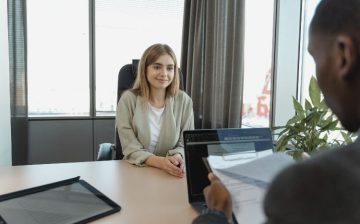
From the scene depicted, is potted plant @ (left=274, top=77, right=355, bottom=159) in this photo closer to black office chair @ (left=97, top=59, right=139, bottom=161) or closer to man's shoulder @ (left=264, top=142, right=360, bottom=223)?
man's shoulder @ (left=264, top=142, right=360, bottom=223)

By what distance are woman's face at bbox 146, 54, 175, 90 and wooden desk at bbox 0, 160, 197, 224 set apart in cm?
50

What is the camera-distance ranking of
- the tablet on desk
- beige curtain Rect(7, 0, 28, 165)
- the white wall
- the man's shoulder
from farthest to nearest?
beige curtain Rect(7, 0, 28, 165) < the white wall < the tablet on desk < the man's shoulder

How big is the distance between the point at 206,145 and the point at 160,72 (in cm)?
78

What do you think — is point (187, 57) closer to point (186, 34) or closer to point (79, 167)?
point (186, 34)

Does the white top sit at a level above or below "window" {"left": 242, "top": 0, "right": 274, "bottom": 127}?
below

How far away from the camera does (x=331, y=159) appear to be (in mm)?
349

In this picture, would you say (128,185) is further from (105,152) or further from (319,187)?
(319,187)

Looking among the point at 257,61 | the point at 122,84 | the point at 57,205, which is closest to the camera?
the point at 57,205

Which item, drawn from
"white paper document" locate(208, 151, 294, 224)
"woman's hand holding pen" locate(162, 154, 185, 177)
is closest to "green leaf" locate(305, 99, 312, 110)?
"white paper document" locate(208, 151, 294, 224)

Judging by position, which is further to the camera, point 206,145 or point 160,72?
Answer: point 160,72

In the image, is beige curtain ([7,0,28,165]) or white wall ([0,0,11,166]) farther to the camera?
beige curtain ([7,0,28,165])

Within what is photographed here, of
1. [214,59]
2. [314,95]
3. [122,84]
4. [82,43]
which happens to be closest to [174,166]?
[314,95]

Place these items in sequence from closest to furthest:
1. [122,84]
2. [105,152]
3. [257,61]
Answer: [105,152] → [122,84] → [257,61]

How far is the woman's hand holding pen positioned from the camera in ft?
4.38
